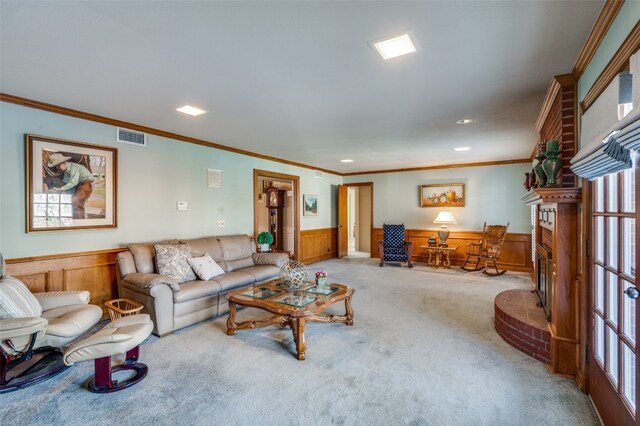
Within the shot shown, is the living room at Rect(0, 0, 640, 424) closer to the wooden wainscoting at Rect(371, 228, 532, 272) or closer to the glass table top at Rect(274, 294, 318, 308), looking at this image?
the glass table top at Rect(274, 294, 318, 308)

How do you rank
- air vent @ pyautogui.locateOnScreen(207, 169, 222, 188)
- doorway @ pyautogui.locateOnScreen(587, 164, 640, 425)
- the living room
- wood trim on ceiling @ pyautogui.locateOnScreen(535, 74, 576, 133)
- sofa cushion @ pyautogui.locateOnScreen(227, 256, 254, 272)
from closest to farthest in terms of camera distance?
doorway @ pyautogui.locateOnScreen(587, 164, 640, 425)
the living room
wood trim on ceiling @ pyautogui.locateOnScreen(535, 74, 576, 133)
sofa cushion @ pyautogui.locateOnScreen(227, 256, 254, 272)
air vent @ pyautogui.locateOnScreen(207, 169, 222, 188)

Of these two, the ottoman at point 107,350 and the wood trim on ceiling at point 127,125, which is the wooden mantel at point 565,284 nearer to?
the ottoman at point 107,350

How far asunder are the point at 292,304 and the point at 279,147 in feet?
10.0

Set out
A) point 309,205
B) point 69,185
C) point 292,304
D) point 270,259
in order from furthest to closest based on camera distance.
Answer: point 309,205
point 270,259
point 69,185
point 292,304

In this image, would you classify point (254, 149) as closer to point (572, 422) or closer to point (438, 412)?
point (438, 412)

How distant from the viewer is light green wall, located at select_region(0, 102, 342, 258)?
9.65 ft

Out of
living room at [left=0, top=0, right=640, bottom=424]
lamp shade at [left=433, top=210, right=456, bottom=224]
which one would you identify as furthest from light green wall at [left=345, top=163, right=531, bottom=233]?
living room at [left=0, top=0, right=640, bottom=424]

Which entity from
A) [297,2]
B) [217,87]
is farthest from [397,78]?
[217,87]

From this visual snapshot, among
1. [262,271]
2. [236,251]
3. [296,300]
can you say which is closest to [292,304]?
[296,300]

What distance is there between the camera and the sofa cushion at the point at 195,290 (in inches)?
126

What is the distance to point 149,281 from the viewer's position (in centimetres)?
305

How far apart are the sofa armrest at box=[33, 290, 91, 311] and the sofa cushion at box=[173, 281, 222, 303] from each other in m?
0.81

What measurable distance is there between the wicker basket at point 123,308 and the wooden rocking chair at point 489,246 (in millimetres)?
6027

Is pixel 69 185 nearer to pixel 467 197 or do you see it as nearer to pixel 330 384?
pixel 330 384
